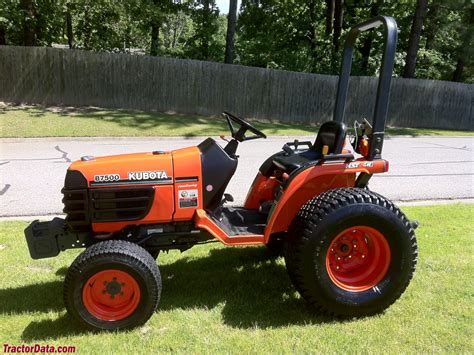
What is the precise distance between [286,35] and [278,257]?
70.4ft

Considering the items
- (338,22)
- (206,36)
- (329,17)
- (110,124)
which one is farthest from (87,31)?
(338,22)

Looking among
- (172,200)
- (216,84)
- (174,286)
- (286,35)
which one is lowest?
(174,286)

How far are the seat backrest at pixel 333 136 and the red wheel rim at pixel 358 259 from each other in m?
0.66

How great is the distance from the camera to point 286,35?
23500 mm

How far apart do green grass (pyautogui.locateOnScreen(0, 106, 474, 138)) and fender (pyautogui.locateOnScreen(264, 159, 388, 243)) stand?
9.13m

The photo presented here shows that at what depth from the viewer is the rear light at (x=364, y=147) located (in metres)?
3.19

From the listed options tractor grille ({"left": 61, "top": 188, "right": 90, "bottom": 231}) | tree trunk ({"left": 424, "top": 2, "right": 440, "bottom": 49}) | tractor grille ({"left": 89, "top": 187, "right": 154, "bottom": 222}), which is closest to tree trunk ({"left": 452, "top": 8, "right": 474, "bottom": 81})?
tree trunk ({"left": 424, "top": 2, "right": 440, "bottom": 49})

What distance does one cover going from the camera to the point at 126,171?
290 cm

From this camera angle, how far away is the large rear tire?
2.83 metres

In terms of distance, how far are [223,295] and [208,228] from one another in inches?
25.1

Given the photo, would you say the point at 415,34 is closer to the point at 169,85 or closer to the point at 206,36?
the point at 169,85

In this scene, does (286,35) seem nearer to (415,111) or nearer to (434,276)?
(415,111)

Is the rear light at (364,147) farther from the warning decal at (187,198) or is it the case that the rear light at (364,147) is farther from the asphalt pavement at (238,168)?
the asphalt pavement at (238,168)

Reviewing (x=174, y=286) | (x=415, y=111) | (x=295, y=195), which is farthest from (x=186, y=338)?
(x=415, y=111)
